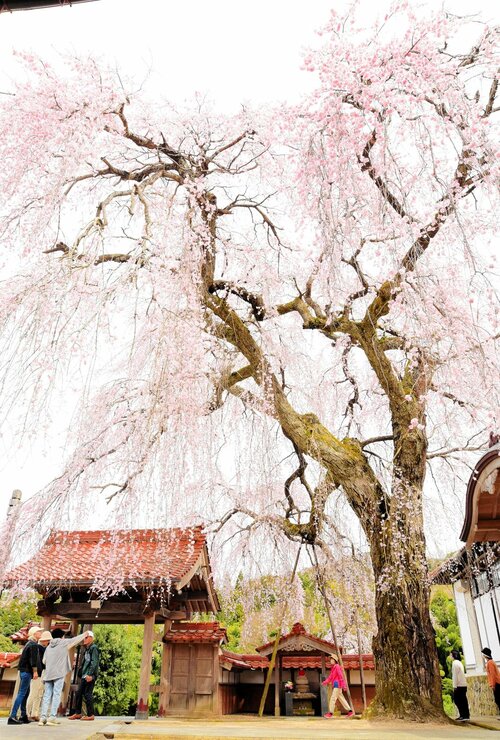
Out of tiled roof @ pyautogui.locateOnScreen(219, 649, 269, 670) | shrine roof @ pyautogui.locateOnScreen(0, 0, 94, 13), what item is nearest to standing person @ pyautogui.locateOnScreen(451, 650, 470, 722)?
tiled roof @ pyautogui.locateOnScreen(219, 649, 269, 670)

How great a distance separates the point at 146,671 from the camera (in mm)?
9250

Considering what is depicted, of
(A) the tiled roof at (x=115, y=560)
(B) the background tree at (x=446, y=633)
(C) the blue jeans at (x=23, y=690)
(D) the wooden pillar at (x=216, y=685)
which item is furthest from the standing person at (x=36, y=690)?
(B) the background tree at (x=446, y=633)

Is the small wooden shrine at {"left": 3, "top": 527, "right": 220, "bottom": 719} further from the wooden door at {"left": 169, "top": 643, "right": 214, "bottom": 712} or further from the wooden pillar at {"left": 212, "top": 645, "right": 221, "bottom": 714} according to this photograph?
the wooden pillar at {"left": 212, "top": 645, "right": 221, "bottom": 714}

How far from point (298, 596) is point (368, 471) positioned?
21.7ft

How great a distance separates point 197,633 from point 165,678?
994 mm

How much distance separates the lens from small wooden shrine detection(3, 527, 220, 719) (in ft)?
29.0

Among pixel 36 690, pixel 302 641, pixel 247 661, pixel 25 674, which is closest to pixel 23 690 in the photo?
pixel 25 674

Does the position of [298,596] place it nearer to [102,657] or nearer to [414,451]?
[102,657]

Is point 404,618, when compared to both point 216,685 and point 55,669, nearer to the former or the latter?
point 55,669

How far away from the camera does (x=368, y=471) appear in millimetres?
6602

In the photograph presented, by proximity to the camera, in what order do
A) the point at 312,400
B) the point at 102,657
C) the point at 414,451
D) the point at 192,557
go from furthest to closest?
the point at 102,657 → the point at 192,557 → the point at 312,400 → the point at 414,451

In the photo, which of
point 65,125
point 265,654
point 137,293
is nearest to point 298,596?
point 265,654

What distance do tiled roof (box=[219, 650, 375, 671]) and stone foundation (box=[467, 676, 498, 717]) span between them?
2482 mm

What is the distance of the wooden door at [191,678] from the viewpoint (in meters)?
10.3
